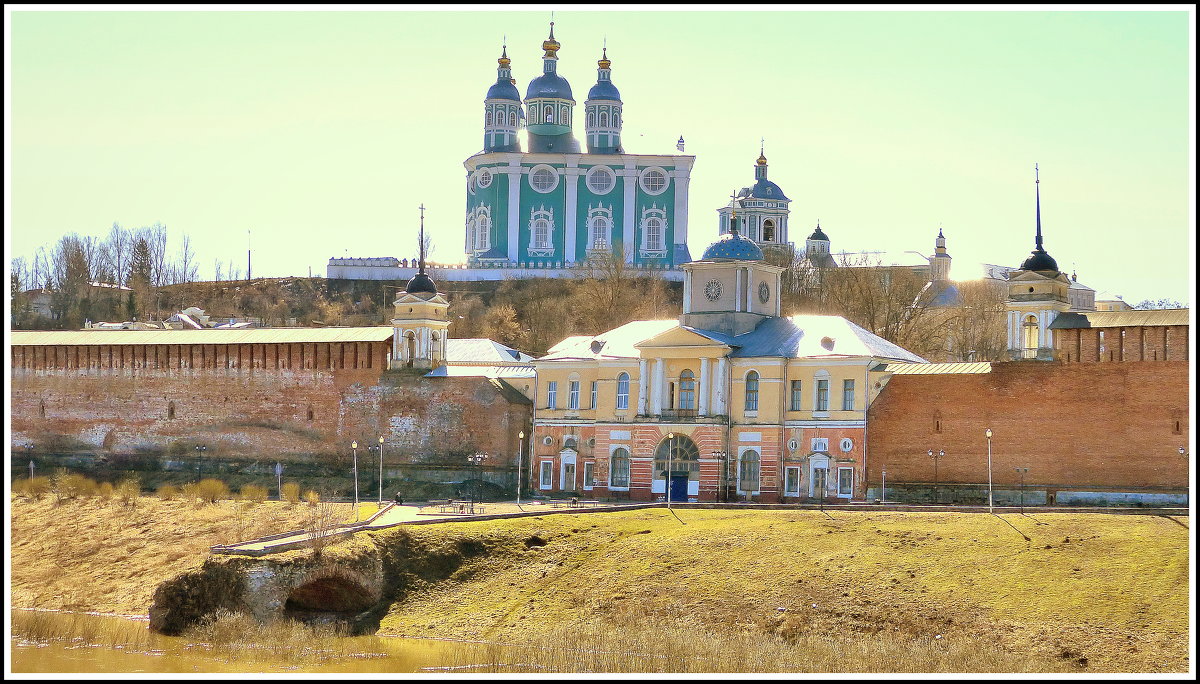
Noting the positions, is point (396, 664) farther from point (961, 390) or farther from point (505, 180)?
point (505, 180)

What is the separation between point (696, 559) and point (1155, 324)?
498 inches

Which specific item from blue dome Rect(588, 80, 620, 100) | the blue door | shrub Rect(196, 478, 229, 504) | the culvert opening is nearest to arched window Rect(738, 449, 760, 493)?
the blue door

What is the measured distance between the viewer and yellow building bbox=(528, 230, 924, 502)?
45844 millimetres

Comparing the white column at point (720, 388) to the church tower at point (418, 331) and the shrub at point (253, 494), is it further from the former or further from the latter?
the shrub at point (253, 494)

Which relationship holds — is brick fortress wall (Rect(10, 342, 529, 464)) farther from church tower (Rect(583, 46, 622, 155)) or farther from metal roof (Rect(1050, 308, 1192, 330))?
church tower (Rect(583, 46, 622, 155))

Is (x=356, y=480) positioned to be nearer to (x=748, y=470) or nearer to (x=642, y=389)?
(x=642, y=389)

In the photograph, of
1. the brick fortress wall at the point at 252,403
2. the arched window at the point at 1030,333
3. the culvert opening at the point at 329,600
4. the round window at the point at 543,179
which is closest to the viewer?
the culvert opening at the point at 329,600

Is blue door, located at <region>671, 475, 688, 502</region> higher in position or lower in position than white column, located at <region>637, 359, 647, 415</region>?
lower

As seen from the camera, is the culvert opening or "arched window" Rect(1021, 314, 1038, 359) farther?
"arched window" Rect(1021, 314, 1038, 359)

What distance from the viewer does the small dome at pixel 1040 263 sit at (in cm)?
4603

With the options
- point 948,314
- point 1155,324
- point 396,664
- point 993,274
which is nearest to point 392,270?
point 948,314

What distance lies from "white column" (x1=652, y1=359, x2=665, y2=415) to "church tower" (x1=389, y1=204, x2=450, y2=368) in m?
8.33

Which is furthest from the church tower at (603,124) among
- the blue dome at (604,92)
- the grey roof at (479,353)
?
the grey roof at (479,353)

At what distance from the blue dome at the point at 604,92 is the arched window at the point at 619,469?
36.2 m
